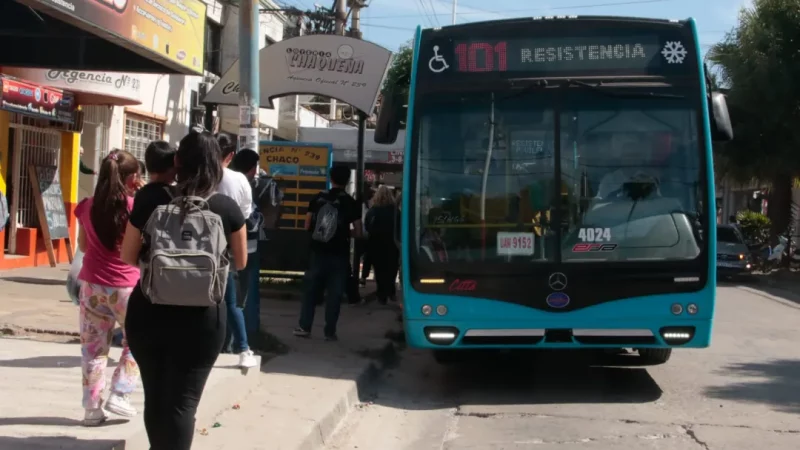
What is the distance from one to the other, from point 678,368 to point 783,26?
18321 mm

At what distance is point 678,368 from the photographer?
941cm

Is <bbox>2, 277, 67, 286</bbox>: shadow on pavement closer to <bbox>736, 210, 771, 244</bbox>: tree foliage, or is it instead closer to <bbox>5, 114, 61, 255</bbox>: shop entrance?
<bbox>5, 114, 61, 255</bbox>: shop entrance

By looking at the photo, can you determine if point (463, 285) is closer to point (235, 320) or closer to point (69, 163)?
point (235, 320)

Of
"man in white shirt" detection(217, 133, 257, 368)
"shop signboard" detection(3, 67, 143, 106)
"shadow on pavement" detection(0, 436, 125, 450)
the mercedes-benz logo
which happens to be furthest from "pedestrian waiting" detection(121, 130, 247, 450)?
"shop signboard" detection(3, 67, 143, 106)

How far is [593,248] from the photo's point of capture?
7598 millimetres

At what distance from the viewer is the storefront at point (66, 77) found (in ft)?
32.3

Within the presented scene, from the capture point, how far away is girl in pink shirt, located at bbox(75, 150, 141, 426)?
502 centimetres

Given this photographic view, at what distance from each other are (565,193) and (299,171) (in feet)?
21.0

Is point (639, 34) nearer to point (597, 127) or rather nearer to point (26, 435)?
point (597, 127)

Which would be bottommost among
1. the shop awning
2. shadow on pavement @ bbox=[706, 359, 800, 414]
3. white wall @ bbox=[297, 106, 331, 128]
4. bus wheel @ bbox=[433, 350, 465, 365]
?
shadow on pavement @ bbox=[706, 359, 800, 414]

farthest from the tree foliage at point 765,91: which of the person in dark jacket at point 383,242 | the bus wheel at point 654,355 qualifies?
the bus wheel at point 654,355

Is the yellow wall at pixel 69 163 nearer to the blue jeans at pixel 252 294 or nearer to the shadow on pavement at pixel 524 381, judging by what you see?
the shadow on pavement at pixel 524 381

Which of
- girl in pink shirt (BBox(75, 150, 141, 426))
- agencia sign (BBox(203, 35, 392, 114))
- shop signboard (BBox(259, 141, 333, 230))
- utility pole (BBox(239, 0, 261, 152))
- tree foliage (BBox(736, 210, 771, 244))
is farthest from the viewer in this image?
tree foliage (BBox(736, 210, 771, 244))

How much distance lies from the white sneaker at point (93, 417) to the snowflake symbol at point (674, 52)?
5449 millimetres
